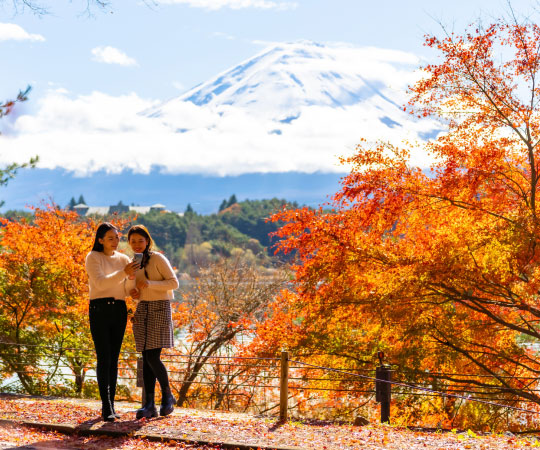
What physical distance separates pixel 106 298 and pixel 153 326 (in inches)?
25.0

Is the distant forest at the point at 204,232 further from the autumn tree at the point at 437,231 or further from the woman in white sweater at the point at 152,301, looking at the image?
the woman in white sweater at the point at 152,301

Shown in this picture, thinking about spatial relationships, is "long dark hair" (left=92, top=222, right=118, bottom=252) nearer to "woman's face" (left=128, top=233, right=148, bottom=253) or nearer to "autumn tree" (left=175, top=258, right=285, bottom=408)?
"woman's face" (left=128, top=233, right=148, bottom=253)

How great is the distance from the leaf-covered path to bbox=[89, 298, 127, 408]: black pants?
0.50 metres

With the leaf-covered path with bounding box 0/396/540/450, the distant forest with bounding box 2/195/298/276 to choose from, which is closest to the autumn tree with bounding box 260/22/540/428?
the leaf-covered path with bounding box 0/396/540/450

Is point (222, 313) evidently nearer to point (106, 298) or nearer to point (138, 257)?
point (138, 257)

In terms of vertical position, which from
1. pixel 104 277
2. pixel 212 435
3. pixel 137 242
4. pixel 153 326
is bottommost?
pixel 212 435

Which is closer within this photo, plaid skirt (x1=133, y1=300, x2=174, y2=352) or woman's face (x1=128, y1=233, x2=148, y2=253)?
woman's face (x1=128, y1=233, x2=148, y2=253)

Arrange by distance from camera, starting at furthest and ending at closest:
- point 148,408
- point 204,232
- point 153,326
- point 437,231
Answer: point 204,232
point 437,231
point 148,408
point 153,326

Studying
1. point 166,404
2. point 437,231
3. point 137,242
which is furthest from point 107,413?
point 437,231

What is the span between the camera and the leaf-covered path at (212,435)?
19.6 feet

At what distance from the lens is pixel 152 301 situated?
6680 mm

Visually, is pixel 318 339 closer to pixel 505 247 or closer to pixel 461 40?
pixel 505 247

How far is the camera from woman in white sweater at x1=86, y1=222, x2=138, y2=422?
6.27 m

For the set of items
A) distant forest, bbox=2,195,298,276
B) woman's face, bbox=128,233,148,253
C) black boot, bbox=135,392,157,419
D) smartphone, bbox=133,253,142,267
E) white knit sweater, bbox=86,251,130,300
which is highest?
distant forest, bbox=2,195,298,276
